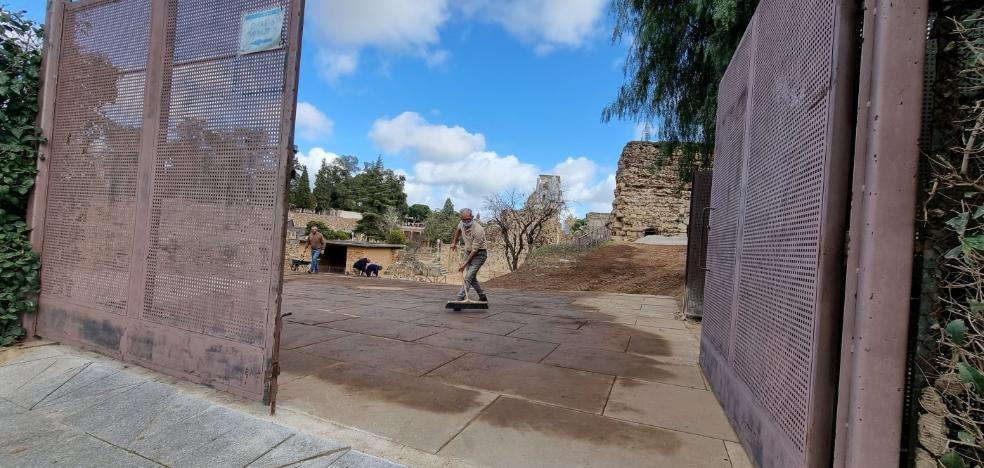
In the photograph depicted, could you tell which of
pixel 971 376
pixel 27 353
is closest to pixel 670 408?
pixel 971 376

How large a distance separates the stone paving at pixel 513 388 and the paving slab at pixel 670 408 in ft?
0.04

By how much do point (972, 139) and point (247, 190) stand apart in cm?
360

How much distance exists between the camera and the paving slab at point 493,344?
436 centimetres

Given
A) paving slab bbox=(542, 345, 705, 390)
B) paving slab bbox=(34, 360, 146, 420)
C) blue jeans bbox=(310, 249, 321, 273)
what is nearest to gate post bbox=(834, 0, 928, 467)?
paving slab bbox=(542, 345, 705, 390)

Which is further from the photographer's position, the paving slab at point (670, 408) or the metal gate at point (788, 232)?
the paving slab at point (670, 408)

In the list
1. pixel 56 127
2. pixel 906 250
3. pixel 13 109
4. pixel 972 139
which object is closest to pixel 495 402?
pixel 906 250

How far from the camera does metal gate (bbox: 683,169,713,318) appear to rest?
247 inches

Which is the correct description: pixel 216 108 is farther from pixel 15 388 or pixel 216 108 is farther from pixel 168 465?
pixel 15 388

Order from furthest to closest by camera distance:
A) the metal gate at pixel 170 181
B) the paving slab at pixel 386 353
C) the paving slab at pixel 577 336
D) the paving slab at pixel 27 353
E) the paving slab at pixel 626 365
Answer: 1. the paving slab at pixel 577 336
2. the paving slab at pixel 386 353
3. the paving slab at pixel 626 365
4. the paving slab at pixel 27 353
5. the metal gate at pixel 170 181

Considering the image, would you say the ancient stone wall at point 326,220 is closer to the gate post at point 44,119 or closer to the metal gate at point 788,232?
the gate post at point 44,119

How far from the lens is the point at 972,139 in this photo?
1434 millimetres

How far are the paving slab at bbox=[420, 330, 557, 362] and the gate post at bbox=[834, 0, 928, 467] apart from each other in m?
2.86

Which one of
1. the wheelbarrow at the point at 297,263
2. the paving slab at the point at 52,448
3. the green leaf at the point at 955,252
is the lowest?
the wheelbarrow at the point at 297,263

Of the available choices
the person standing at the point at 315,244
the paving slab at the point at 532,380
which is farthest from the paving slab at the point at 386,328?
the person standing at the point at 315,244
